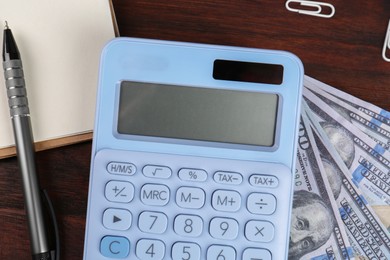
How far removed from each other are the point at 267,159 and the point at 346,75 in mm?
138

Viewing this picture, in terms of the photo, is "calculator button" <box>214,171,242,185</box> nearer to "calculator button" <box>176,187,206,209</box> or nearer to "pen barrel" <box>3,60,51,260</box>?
"calculator button" <box>176,187,206,209</box>

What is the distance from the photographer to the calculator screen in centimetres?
47

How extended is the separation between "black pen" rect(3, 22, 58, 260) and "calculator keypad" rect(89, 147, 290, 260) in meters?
0.07

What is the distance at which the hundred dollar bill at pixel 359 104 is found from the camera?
20.7 inches

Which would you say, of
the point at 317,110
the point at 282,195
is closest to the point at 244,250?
the point at 282,195

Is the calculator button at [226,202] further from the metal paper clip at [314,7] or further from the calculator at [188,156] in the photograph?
the metal paper clip at [314,7]

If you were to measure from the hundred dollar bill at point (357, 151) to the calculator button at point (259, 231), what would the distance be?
5.0 inches

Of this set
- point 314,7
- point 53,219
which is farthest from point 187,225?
point 314,7

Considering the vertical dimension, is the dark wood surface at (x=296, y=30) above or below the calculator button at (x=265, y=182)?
above

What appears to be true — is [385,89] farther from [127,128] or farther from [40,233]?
[40,233]

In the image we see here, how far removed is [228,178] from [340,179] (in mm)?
137

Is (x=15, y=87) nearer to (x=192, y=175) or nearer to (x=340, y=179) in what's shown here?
(x=192, y=175)

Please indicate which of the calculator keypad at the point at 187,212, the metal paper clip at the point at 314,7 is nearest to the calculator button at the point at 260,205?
the calculator keypad at the point at 187,212

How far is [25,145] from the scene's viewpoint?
478 millimetres
